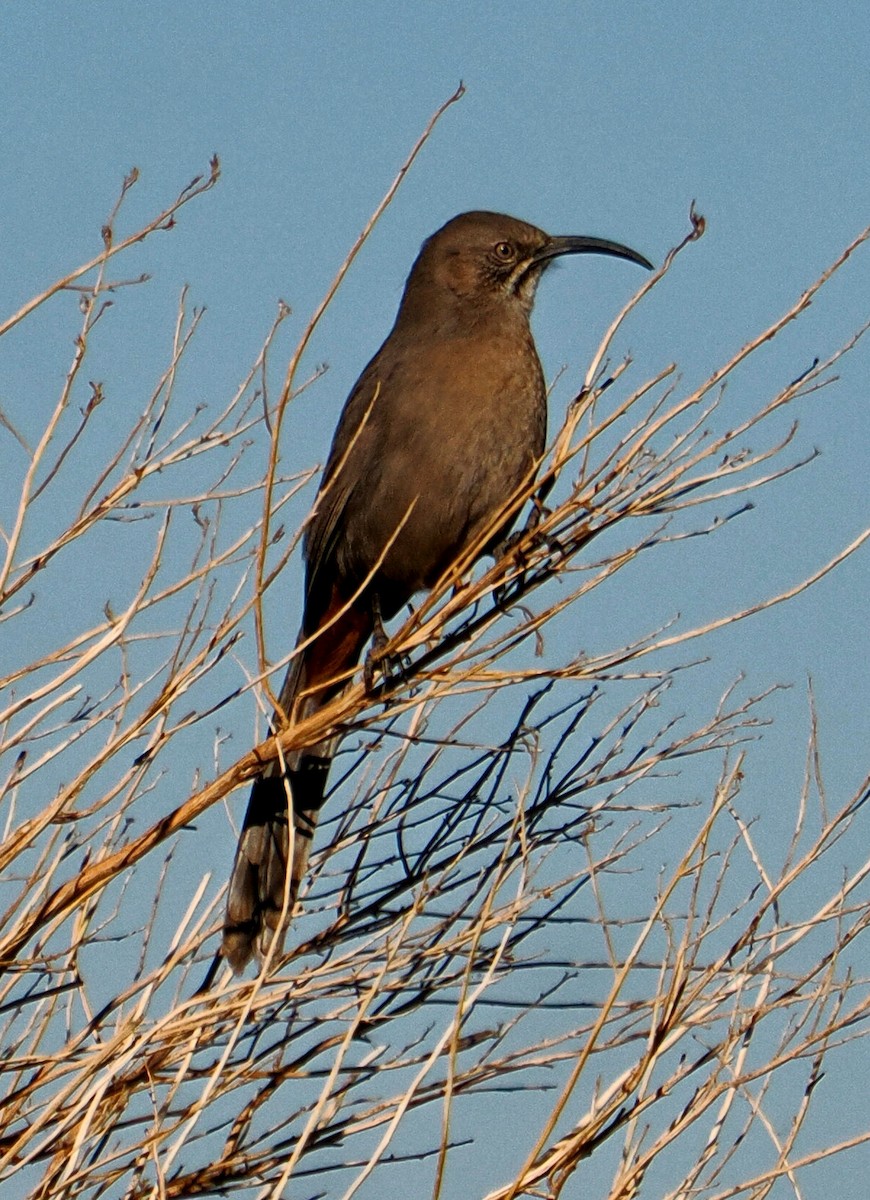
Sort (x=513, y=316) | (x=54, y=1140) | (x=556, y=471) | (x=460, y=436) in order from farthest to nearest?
(x=513, y=316), (x=460, y=436), (x=556, y=471), (x=54, y=1140)

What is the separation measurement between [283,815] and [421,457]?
1.13 m

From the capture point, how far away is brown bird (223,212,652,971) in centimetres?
474

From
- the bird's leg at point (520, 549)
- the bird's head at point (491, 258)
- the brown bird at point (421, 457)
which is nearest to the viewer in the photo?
the bird's leg at point (520, 549)

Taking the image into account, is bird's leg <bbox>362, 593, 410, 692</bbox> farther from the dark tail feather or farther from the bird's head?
the bird's head

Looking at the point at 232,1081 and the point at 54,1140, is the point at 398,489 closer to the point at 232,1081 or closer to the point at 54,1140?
the point at 232,1081

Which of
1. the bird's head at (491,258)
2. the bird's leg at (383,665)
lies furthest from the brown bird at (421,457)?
the bird's leg at (383,665)

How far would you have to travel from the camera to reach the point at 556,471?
369cm

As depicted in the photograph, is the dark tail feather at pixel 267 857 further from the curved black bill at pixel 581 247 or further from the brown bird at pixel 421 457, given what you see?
the curved black bill at pixel 581 247

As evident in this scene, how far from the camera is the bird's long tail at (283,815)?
418 centimetres

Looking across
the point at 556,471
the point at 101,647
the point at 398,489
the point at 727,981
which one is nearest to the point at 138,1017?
the point at 101,647

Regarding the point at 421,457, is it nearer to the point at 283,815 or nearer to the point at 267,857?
the point at 283,815

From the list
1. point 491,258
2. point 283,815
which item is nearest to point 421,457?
point 491,258

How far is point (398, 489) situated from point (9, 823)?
76.8 inches

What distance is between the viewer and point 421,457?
4.97 metres
